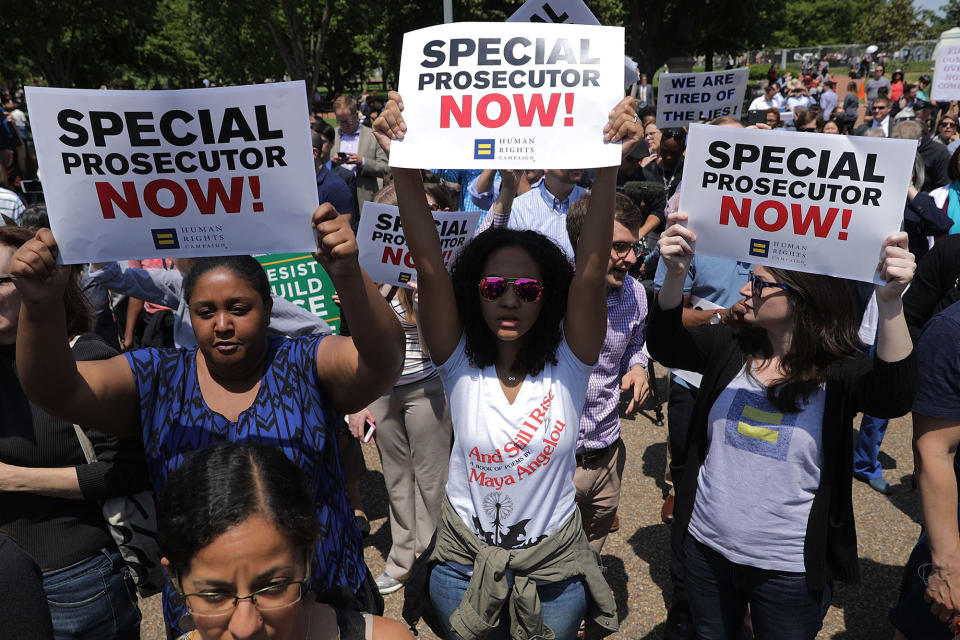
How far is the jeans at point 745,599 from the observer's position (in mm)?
2570

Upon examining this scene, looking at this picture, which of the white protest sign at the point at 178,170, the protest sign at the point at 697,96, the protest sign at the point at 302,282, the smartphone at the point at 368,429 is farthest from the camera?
the protest sign at the point at 697,96

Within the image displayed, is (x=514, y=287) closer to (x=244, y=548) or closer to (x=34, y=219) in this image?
(x=244, y=548)

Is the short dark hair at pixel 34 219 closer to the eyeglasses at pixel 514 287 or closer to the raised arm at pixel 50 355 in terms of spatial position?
the raised arm at pixel 50 355

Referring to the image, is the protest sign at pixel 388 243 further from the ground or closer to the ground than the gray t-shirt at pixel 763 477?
further from the ground

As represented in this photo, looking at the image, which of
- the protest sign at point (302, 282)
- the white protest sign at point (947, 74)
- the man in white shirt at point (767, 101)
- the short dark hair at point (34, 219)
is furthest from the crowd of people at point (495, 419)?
the man in white shirt at point (767, 101)

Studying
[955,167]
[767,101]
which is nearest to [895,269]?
[955,167]

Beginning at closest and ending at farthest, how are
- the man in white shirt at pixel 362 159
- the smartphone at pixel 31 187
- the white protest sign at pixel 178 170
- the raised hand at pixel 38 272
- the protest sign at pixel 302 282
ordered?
the raised hand at pixel 38 272 → the white protest sign at pixel 178 170 → the protest sign at pixel 302 282 → the man in white shirt at pixel 362 159 → the smartphone at pixel 31 187

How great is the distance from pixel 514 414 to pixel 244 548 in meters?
1.08

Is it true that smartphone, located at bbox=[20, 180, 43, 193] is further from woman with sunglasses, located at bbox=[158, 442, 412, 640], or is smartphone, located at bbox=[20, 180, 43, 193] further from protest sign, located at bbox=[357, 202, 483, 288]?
woman with sunglasses, located at bbox=[158, 442, 412, 640]

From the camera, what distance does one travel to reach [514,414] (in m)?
2.44

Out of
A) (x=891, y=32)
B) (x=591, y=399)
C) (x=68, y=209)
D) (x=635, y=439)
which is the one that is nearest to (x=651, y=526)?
(x=635, y=439)

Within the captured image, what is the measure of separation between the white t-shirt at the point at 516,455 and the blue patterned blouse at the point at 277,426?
0.42 m

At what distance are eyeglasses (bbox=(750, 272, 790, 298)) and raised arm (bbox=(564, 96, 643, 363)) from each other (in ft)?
1.88

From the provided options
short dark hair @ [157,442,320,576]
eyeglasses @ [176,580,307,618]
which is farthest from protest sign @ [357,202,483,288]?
eyeglasses @ [176,580,307,618]
